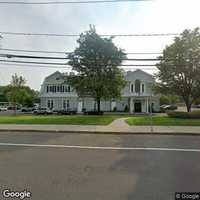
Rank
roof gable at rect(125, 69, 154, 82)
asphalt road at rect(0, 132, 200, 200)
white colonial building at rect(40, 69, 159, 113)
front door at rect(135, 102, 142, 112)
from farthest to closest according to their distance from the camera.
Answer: roof gable at rect(125, 69, 154, 82)
front door at rect(135, 102, 142, 112)
white colonial building at rect(40, 69, 159, 113)
asphalt road at rect(0, 132, 200, 200)

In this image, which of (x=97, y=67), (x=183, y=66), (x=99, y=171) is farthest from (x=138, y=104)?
(x=99, y=171)

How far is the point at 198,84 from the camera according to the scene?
108 feet

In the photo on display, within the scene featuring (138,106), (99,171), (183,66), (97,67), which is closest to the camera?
(99,171)

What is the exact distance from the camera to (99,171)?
7.42 m

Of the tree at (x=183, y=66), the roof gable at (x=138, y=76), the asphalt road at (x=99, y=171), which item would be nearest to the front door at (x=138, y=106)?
the roof gable at (x=138, y=76)

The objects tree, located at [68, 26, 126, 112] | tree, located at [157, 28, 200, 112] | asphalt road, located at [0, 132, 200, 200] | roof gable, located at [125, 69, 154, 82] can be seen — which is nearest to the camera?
asphalt road, located at [0, 132, 200, 200]

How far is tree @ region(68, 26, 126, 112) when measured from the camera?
3888cm

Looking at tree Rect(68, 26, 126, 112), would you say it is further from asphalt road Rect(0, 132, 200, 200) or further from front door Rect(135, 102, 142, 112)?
asphalt road Rect(0, 132, 200, 200)

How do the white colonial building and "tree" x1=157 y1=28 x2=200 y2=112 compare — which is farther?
the white colonial building

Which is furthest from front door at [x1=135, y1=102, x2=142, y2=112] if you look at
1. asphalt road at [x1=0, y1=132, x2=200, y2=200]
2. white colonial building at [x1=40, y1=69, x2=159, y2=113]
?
asphalt road at [x1=0, y1=132, x2=200, y2=200]

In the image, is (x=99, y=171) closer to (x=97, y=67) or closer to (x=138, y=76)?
(x=97, y=67)

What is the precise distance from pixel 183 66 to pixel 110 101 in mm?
21541

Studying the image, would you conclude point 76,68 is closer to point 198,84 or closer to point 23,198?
point 198,84

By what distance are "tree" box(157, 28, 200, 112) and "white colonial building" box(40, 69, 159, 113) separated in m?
16.3
